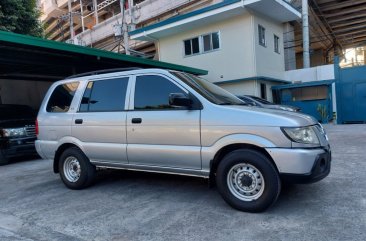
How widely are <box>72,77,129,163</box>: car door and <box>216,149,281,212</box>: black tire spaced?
1.79 meters

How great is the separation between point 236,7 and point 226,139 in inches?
490

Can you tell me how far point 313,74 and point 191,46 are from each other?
7099 millimetres

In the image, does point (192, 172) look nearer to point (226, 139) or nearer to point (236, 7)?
point (226, 139)

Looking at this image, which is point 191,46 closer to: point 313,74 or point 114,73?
point 313,74

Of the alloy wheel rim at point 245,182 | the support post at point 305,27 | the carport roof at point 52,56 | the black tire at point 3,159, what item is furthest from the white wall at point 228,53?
the alloy wheel rim at point 245,182

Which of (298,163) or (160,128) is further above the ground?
(160,128)

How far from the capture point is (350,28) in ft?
94.1

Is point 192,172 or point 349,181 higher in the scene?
point 192,172

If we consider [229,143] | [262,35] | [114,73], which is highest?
[262,35]

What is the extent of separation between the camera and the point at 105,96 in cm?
543

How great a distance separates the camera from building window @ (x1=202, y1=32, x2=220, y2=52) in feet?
56.4

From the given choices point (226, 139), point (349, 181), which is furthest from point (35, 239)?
point (349, 181)

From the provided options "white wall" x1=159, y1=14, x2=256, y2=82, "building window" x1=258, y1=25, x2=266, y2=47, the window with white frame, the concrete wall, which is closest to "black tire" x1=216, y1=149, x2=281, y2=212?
"white wall" x1=159, y1=14, x2=256, y2=82

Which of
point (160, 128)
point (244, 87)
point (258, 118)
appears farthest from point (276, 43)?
point (258, 118)
